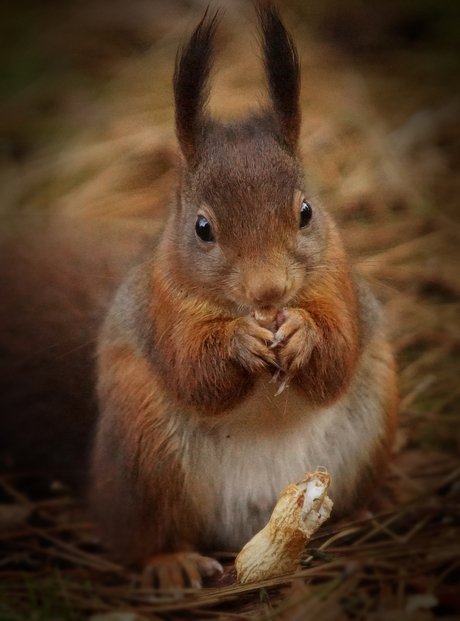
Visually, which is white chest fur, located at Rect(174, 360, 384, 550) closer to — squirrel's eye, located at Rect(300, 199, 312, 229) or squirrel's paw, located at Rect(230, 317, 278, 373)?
squirrel's paw, located at Rect(230, 317, 278, 373)

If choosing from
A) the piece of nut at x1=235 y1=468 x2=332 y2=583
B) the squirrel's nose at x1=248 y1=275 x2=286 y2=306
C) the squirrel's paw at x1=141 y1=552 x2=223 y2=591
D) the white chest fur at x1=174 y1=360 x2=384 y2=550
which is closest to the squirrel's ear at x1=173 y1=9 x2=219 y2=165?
the squirrel's nose at x1=248 y1=275 x2=286 y2=306

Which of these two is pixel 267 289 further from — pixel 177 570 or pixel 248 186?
pixel 177 570

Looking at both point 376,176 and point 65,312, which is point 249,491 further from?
point 376,176

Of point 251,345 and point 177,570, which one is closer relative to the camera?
point 251,345

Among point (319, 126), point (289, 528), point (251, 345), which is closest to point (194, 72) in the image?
point (251, 345)

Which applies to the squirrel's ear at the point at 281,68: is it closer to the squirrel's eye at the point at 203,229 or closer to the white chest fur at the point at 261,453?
the squirrel's eye at the point at 203,229

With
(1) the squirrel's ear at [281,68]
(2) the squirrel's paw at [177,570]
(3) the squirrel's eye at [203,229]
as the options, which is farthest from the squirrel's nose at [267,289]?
(2) the squirrel's paw at [177,570]

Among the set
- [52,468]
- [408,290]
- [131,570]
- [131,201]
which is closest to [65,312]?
[131,201]

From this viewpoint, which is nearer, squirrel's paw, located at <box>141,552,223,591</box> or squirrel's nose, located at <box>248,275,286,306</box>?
squirrel's nose, located at <box>248,275,286,306</box>
